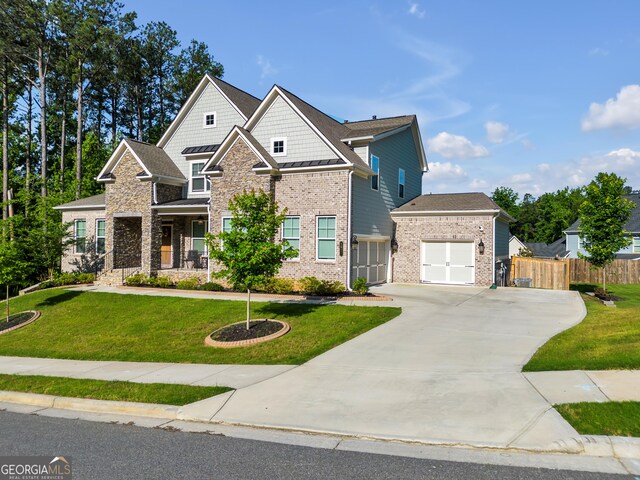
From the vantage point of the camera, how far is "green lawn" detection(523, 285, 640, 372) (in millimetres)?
8227

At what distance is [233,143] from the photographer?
20.7 m

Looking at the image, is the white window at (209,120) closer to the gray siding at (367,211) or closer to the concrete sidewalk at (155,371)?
the gray siding at (367,211)

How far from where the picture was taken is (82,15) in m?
35.1

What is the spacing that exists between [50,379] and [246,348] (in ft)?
13.7

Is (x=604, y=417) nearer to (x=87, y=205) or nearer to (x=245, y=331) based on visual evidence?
(x=245, y=331)

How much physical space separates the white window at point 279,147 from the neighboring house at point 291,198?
0.05m

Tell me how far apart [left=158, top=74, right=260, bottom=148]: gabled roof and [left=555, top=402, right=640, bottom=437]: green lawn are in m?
21.4

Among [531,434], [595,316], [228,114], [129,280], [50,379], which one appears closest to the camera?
[531,434]

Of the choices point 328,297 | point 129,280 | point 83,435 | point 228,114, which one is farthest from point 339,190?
point 83,435

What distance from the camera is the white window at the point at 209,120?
81.8ft

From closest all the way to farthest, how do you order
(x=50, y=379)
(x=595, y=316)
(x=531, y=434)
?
(x=531, y=434) < (x=50, y=379) < (x=595, y=316)

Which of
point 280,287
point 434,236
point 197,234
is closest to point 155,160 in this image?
point 197,234

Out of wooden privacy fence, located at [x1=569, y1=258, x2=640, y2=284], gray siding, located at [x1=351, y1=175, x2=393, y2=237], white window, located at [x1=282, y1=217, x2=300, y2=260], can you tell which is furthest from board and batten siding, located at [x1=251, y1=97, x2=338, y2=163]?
wooden privacy fence, located at [x1=569, y1=258, x2=640, y2=284]

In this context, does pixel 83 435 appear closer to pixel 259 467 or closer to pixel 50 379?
pixel 259 467
